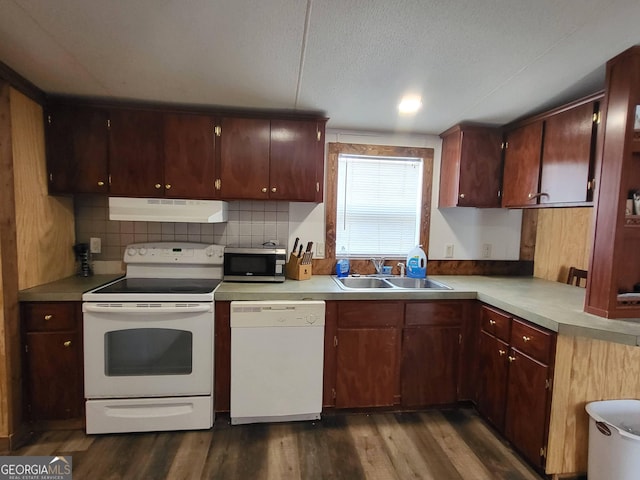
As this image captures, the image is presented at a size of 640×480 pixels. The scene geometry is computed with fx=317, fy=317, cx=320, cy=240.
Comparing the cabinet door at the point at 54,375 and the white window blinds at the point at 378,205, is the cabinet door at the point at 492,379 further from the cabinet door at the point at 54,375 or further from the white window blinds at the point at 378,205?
the cabinet door at the point at 54,375

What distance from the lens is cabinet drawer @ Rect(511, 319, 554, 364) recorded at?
5.38 feet

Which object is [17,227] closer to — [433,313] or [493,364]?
[433,313]

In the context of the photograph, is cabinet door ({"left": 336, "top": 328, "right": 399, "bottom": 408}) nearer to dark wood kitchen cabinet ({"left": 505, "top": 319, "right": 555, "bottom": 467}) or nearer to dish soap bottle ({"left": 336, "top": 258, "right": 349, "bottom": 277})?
dish soap bottle ({"left": 336, "top": 258, "right": 349, "bottom": 277})

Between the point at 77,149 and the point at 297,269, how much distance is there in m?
1.71

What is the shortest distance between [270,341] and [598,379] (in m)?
1.82

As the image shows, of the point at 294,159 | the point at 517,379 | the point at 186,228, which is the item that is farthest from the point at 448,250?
the point at 186,228

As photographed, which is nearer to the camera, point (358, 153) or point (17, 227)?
point (17, 227)

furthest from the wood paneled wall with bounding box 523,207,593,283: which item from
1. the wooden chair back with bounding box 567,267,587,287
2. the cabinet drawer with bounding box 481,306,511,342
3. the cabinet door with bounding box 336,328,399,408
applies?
the cabinet door with bounding box 336,328,399,408

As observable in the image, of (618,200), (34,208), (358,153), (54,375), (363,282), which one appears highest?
(358,153)

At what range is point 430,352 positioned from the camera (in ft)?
7.37

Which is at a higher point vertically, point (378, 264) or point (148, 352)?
point (378, 264)

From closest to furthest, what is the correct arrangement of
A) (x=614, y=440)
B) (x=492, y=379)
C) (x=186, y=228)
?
(x=614, y=440)
(x=492, y=379)
(x=186, y=228)

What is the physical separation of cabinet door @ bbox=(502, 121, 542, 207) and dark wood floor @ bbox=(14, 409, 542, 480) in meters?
1.63

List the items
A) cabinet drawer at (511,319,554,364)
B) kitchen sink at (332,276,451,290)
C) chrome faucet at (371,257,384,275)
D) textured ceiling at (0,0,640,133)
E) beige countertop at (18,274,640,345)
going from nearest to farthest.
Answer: textured ceiling at (0,0,640,133) → beige countertop at (18,274,640,345) → cabinet drawer at (511,319,554,364) → kitchen sink at (332,276,451,290) → chrome faucet at (371,257,384,275)
